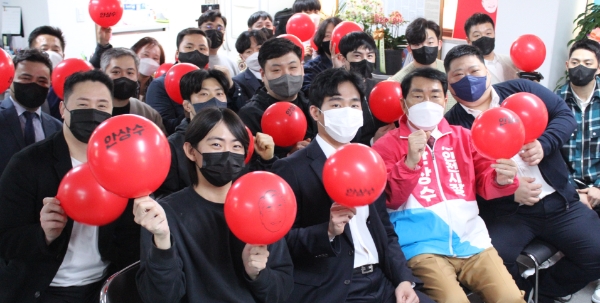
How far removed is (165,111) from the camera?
3.64 m

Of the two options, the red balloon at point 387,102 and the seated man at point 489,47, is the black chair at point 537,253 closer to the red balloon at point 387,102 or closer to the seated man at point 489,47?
the red balloon at point 387,102

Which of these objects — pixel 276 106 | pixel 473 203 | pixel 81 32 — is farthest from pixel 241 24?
pixel 473 203

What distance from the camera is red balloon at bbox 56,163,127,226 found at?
1.84m

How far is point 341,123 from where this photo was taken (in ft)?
7.61

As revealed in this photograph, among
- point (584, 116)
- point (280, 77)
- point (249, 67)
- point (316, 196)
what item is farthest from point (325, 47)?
point (316, 196)

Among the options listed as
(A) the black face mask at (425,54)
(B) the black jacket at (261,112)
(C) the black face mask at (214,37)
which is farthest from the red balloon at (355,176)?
(C) the black face mask at (214,37)

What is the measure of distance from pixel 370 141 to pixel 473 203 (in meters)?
0.93

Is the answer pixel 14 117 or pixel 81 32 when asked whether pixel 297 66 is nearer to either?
pixel 14 117

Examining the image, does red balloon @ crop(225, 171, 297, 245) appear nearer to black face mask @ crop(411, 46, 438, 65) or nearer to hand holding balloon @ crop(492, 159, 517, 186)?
hand holding balloon @ crop(492, 159, 517, 186)

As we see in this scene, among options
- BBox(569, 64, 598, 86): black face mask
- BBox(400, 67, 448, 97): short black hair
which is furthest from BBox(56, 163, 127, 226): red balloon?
BBox(569, 64, 598, 86): black face mask

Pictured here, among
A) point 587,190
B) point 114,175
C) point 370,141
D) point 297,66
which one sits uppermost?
point 297,66

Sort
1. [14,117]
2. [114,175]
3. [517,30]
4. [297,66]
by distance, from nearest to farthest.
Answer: [114,175] < [14,117] < [297,66] < [517,30]

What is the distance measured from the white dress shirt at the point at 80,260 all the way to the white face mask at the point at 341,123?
1085 millimetres

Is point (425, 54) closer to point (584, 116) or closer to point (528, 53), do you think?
point (528, 53)
